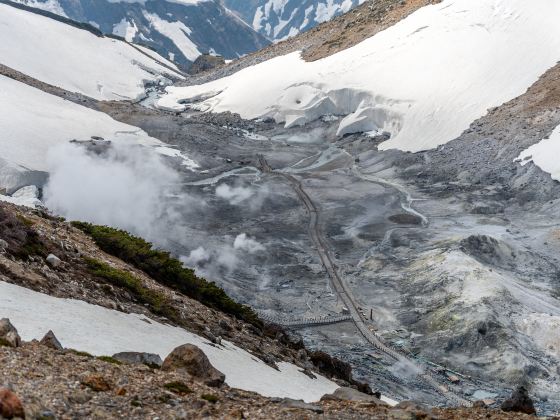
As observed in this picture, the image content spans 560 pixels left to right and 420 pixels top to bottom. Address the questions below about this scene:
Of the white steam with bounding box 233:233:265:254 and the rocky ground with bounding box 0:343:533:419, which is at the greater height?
the white steam with bounding box 233:233:265:254

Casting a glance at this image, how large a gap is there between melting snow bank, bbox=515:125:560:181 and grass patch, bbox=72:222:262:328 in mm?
35993

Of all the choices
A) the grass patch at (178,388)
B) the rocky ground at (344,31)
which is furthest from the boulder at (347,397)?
the rocky ground at (344,31)

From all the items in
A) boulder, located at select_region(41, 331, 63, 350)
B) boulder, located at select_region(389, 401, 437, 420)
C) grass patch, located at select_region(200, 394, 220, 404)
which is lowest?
grass patch, located at select_region(200, 394, 220, 404)

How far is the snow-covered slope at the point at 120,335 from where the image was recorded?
532 inches

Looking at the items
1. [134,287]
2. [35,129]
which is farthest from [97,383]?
[35,129]

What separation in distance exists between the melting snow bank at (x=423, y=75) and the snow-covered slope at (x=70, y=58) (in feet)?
94.2

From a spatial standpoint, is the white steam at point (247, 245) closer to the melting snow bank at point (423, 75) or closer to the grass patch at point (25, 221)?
the grass patch at point (25, 221)

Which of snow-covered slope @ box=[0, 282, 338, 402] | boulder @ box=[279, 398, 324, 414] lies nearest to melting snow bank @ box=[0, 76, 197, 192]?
snow-covered slope @ box=[0, 282, 338, 402]

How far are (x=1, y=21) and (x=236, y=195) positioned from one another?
92866 mm

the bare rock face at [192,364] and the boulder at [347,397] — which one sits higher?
the bare rock face at [192,364]

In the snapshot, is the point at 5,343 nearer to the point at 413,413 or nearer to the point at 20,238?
the point at 413,413

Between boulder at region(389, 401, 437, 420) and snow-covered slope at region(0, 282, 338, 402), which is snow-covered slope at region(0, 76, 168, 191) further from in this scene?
boulder at region(389, 401, 437, 420)

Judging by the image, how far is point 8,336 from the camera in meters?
11.1

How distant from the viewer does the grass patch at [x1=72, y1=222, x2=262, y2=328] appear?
2327 cm
